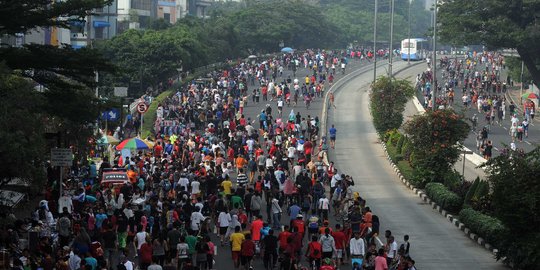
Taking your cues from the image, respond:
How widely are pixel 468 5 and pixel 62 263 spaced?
6164cm

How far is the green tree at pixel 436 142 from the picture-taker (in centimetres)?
4547

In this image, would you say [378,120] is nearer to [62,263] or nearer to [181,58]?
[181,58]

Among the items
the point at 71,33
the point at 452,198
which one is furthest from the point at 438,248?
the point at 71,33

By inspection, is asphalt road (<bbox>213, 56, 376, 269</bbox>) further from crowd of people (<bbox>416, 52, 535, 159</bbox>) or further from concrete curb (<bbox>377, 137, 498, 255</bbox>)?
crowd of people (<bbox>416, 52, 535, 159</bbox>)

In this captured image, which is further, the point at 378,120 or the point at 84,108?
the point at 378,120

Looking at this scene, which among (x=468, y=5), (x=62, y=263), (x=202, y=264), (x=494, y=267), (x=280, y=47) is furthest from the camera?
(x=280, y=47)

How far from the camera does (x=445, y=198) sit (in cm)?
4038

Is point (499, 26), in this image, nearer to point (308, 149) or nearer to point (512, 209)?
point (308, 149)

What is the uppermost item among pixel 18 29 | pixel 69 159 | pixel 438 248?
pixel 18 29

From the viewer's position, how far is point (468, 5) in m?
82.8

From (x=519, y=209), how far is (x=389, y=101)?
103 feet

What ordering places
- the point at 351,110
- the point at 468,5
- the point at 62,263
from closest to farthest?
the point at 62,263, the point at 351,110, the point at 468,5

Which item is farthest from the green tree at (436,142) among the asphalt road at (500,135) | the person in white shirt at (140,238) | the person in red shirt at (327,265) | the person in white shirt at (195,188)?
the person in red shirt at (327,265)

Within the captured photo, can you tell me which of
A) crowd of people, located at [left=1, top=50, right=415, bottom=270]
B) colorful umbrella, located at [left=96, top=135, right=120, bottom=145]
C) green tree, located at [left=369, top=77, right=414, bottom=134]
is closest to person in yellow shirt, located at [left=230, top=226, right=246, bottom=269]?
crowd of people, located at [left=1, top=50, right=415, bottom=270]
